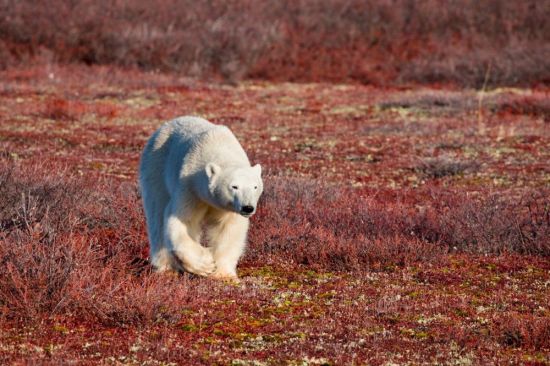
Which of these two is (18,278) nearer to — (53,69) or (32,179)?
(32,179)

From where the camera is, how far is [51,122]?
763 inches

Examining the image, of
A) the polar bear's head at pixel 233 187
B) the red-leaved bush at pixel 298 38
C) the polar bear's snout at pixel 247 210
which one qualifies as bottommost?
the red-leaved bush at pixel 298 38

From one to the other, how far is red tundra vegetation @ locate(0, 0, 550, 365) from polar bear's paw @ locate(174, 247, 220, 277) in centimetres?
11

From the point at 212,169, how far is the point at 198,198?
43 centimetres

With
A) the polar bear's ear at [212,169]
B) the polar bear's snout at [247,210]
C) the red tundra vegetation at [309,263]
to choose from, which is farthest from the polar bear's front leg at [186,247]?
the polar bear's snout at [247,210]

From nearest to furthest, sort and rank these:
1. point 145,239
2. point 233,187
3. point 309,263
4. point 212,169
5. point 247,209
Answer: point 247,209, point 233,187, point 212,169, point 309,263, point 145,239

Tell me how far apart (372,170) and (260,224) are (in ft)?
18.1

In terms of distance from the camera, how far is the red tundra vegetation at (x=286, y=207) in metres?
5.74

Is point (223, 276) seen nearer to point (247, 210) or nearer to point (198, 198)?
point (198, 198)

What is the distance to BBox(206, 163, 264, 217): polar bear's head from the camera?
21.4ft

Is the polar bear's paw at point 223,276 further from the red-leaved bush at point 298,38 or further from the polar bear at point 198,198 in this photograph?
the red-leaved bush at point 298,38

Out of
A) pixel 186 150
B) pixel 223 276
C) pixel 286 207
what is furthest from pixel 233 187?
pixel 286 207

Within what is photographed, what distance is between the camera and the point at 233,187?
658 centimetres

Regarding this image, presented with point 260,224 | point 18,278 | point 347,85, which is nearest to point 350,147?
point 260,224
